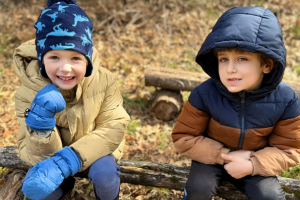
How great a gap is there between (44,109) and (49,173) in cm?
48

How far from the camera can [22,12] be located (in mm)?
6520

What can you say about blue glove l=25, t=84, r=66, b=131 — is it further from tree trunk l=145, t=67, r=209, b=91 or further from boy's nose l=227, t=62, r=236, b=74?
tree trunk l=145, t=67, r=209, b=91

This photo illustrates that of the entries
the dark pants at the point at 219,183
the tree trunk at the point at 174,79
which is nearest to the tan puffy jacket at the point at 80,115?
the dark pants at the point at 219,183

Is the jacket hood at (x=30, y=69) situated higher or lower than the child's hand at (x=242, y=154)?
higher

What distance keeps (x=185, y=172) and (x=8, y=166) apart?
1699 millimetres

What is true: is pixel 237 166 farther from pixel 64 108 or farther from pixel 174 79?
pixel 174 79

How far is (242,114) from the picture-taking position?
2.48 m

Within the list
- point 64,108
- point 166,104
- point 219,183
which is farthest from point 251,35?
point 166,104

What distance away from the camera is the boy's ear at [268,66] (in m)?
2.39

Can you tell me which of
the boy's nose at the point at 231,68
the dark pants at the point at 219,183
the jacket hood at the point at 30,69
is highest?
the boy's nose at the point at 231,68

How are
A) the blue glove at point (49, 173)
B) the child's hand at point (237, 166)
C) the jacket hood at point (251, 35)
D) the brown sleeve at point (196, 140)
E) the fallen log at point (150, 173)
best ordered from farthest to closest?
1. the fallen log at point (150, 173)
2. the brown sleeve at point (196, 140)
3. the child's hand at point (237, 166)
4. the blue glove at point (49, 173)
5. the jacket hood at point (251, 35)

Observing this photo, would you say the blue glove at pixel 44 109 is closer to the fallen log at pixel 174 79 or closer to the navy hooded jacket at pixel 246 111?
the navy hooded jacket at pixel 246 111

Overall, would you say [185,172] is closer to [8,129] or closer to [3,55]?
[8,129]

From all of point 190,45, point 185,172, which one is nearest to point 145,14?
point 190,45
